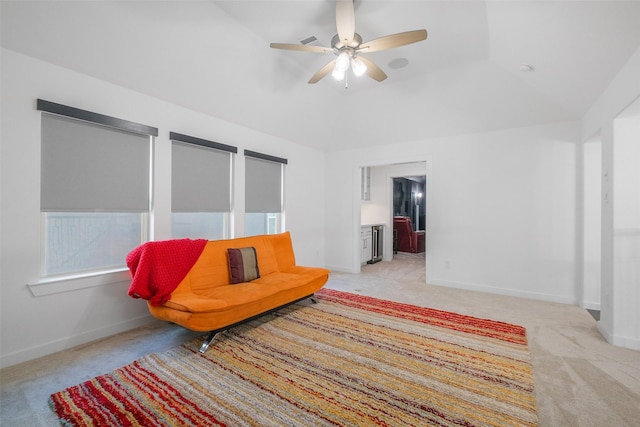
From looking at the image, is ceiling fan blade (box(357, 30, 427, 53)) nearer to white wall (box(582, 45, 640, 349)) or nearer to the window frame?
white wall (box(582, 45, 640, 349))

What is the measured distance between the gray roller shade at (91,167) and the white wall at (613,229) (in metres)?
4.47

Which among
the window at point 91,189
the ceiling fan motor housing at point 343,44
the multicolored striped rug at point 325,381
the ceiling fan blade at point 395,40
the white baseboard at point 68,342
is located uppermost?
the ceiling fan motor housing at point 343,44

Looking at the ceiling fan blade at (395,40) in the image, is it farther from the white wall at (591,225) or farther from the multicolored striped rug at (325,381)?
the white wall at (591,225)

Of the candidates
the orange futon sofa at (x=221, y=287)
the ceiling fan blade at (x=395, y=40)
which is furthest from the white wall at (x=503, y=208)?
the ceiling fan blade at (x=395, y=40)

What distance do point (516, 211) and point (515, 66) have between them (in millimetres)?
1944

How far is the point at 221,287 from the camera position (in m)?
2.89

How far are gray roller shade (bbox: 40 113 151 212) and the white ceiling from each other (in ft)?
1.76

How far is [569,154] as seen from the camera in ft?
11.9

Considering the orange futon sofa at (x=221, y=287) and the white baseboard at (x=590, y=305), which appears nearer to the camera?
the orange futon sofa at (x=221, y=287)

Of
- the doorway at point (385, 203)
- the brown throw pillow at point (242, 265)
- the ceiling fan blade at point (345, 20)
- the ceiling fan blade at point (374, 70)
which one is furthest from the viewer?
the doorway at point (385, 203)

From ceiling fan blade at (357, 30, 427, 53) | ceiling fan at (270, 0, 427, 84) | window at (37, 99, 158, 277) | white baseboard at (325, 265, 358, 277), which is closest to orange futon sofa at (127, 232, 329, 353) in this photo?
A: window at (37, 99, 158, 277)

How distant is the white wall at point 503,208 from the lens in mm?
3672

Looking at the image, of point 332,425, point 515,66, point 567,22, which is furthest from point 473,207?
point 332,425

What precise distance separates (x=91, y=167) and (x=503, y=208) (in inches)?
198
